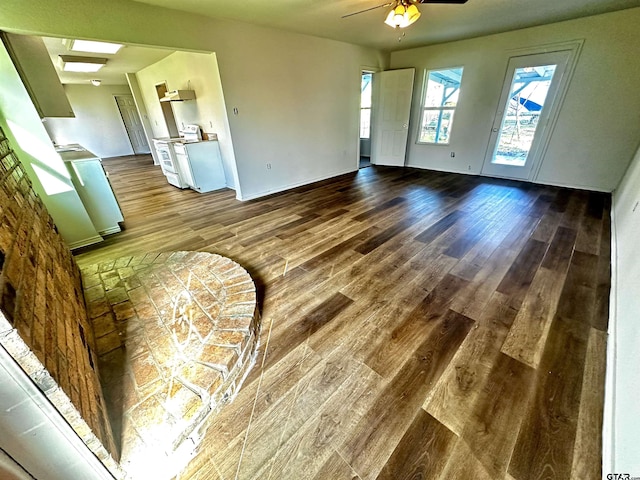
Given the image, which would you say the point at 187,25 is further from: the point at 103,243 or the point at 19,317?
the point at 19,317

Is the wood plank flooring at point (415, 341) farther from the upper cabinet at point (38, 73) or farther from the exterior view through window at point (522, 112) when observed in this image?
the exterior view through window at point (522, 112)

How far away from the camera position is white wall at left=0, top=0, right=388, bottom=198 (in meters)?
2.41

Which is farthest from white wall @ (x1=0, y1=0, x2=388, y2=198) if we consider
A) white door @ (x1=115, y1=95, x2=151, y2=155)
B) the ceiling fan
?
white door @ (x1=115, y1=95, x2=151, y2=155)

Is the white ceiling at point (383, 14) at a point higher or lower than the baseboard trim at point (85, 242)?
higher

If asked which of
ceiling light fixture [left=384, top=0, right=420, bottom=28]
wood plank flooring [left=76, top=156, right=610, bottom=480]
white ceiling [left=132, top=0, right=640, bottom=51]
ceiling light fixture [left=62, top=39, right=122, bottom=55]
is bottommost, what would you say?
wood plank flooring [left=76, top=156, right=610, bottom=480]

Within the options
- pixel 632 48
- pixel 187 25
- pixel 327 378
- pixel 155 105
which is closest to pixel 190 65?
pixel 187 25

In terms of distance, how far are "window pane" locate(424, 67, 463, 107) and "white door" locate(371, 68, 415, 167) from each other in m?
0.41

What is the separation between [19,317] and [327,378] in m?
1.27

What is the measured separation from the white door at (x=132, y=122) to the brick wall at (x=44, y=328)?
10.2 metres

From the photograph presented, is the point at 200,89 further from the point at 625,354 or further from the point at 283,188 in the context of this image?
the point at 625,354

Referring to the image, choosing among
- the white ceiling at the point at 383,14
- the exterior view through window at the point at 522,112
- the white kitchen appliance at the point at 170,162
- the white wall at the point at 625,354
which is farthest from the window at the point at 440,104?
the white kitchen appliance at the point at 170,162

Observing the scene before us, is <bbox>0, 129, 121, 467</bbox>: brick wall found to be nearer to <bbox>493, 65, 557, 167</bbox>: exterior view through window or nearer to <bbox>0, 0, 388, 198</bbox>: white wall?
<bbox>0, 0, 388, 198</bbox>: white wall

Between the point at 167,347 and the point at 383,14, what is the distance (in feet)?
14.2

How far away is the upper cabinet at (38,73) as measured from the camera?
90.4 inches
